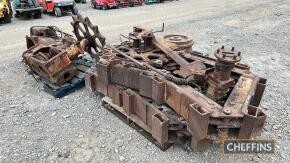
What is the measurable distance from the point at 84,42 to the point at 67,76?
2.42 feet

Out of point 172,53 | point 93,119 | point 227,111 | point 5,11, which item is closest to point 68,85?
point 93,119

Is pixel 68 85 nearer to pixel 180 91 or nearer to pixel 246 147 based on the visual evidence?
pixel 180 91

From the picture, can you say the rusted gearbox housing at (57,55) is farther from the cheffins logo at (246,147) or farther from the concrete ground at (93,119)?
the cheffins logo at (246,147)

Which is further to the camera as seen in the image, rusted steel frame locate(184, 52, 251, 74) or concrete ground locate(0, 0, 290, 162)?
rusted steel frame locate(184, 52, 251, 74)

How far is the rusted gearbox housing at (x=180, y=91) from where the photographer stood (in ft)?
8.75

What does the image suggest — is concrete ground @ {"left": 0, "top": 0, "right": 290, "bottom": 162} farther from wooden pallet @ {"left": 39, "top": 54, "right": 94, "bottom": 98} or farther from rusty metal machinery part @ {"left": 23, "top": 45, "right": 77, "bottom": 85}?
rusty metal machinery part @ {"left": 23, "top": 45, "right": 77, "bottom": 85}

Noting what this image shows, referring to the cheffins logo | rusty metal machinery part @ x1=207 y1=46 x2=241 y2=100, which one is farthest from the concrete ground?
rusty metal machinery part @ x1=207 y1=46 x2=241 y2=100

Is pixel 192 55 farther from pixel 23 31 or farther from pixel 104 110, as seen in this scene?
pixel 23 31

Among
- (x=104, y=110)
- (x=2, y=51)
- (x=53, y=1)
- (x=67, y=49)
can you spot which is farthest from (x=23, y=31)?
(x=104, y=110)

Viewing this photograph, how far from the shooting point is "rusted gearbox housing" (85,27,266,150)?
267 centimetres

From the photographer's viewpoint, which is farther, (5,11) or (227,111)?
(5,11)

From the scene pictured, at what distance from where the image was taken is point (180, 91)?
9.82 ft

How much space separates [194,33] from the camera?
920 cm

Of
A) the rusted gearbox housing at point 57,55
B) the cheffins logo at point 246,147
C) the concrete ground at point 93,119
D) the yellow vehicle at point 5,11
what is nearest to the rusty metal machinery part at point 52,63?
the rusted gearbox housing at point 57,55
